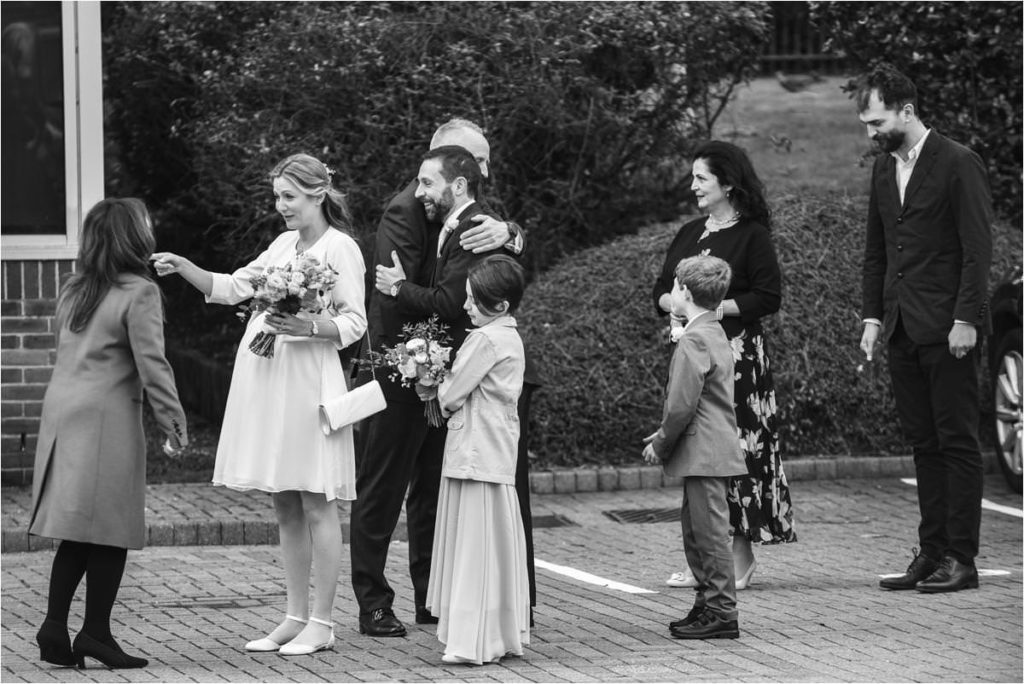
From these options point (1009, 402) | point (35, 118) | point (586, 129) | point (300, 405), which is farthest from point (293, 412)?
point (586, 129)

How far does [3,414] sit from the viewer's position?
10.9m

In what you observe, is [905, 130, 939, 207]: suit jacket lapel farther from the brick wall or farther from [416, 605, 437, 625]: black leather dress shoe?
the brick wall

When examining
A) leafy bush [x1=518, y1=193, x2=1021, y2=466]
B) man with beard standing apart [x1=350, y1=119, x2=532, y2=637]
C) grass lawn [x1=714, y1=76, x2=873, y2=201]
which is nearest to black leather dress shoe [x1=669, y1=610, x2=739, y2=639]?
man with beard standing apart [x1=350, y1=119, x2=532, y2=637]

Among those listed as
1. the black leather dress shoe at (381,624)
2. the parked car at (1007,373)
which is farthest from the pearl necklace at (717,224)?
the parked car at (1007,373)

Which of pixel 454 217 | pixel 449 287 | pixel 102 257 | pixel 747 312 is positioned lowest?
pixel 747 312

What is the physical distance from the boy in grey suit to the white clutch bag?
123 centimetres

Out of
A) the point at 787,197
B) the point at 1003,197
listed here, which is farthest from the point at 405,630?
the point at 1003,197

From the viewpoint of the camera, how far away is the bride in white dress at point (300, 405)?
6523mm

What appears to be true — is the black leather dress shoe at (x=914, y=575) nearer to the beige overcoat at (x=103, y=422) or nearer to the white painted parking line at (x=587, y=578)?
the white painted parking line at (x=587, y=578)

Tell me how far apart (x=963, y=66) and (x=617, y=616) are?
7.05m

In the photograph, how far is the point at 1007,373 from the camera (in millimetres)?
10391

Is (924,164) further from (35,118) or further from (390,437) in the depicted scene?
(35,118)

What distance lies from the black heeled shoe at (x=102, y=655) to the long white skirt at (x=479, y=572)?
1.17 metres

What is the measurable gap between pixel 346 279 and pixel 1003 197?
26.0ft
